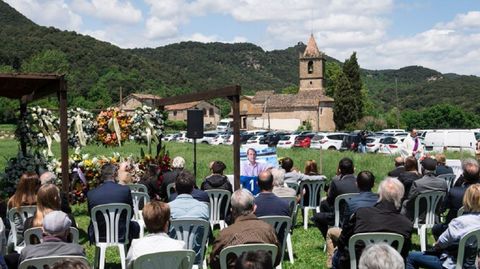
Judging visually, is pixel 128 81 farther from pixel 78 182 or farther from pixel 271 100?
pixel 78 182

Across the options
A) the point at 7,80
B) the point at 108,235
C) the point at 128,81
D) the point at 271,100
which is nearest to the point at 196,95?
the point at 7,80

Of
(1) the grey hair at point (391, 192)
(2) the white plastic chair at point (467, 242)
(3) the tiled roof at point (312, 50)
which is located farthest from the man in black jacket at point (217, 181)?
(3) the tiled roof at point (312, 50)

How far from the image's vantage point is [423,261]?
17.1 feet

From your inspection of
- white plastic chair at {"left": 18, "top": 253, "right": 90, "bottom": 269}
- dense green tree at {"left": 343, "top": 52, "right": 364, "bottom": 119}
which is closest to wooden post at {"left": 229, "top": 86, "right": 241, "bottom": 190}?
white plastic chair at {"left": 18, "top": 253, "right": 90, "bottom": 269}

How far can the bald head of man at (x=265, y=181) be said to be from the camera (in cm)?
601

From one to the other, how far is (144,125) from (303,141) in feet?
82.1

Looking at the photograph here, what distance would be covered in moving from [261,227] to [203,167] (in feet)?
50.5

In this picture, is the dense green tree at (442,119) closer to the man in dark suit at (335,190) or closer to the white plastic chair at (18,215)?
the man in dark suit at (335,190)

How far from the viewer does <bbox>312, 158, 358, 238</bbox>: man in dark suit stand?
7074 millimetres

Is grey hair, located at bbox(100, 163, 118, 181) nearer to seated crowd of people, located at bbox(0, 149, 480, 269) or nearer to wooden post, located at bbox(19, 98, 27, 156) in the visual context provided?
seated crowd of people, located at bbox(0, 149, 480, 269)

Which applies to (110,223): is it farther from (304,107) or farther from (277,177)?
(304,107)

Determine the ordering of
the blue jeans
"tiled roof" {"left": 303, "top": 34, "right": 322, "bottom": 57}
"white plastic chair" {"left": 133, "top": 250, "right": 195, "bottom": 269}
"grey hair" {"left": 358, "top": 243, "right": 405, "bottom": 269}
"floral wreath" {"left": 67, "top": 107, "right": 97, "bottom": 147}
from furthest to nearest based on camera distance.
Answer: "tiled roof" {"left": 303, "top": 34, "right": 322, "bottom": 57}
"floral wreath" {"left": 67, "top": 107, "right": 97, "bottom": 147}
the blue jeans
"white plastic chair" {"left": 133, "top": 250, "right": 195, "bottom": 269}
"grey hair" {"left": 358, "top": 243, "right": 405, "bottom": 269}

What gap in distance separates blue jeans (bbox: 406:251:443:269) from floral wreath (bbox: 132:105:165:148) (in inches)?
298

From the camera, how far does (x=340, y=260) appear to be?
508 cm
